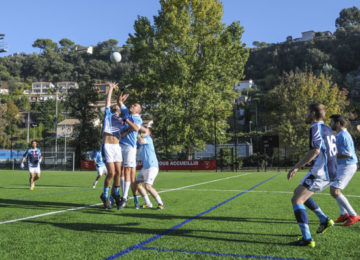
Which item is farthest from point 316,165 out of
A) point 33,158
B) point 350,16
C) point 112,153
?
point 350,16

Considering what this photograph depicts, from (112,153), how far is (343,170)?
4829 mm

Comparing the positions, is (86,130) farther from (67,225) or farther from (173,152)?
(67,225)

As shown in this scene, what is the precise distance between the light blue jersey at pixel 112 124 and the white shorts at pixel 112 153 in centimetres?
29

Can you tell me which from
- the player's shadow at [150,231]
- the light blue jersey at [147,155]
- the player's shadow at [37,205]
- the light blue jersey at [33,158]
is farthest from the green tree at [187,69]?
the player's shadow at [150,231]

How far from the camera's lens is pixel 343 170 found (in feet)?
18.5

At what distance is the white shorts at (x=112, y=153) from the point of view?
7.05 metres

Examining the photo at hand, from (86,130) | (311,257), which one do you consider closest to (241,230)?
(311,257)

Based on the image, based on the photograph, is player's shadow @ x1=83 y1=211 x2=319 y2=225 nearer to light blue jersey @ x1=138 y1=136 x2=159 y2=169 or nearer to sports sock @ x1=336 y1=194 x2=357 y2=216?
sports sock @ x1=336 y1=194 x2=357 y2=216

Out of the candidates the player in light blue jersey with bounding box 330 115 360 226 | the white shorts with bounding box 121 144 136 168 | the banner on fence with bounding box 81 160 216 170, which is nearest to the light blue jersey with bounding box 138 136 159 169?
the white shorts with bounding box 121 144 136 168

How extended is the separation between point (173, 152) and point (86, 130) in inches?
636

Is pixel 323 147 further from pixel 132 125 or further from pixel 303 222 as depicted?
pixel 132 125

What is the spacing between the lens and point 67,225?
16.8 feet

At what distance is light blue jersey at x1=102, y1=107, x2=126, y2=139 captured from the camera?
7.16 metres

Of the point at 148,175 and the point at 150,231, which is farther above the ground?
the point at 148,175
